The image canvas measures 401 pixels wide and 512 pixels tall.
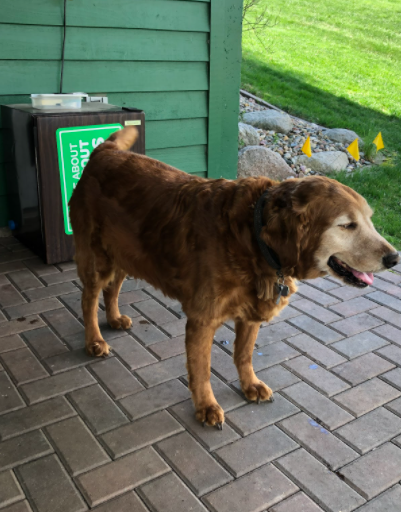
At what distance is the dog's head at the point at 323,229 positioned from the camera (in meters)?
2.17

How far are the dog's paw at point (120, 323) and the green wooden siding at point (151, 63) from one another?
2012 mm

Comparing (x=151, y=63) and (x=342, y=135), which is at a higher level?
(x=151, y=63)

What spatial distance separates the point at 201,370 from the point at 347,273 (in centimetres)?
86

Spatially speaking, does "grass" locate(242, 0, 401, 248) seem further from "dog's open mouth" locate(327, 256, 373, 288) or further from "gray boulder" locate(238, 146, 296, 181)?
"dog's open mouth" locate(327, 256, 373, 288)

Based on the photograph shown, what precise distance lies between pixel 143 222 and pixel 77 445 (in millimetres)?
1146

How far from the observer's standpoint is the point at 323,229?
2.19 m

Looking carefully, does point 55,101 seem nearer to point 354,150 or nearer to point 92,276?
point 92,276

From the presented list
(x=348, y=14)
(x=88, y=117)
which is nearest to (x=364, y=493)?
(x=88, y=117)

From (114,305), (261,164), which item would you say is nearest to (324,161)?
(261,164)

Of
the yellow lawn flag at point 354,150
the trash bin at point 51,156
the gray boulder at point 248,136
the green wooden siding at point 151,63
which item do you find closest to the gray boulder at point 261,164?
the gray boulder at point 248,136

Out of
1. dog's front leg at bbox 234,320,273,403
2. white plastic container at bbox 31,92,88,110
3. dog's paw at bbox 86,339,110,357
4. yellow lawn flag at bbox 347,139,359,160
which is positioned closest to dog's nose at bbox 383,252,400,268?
dog's front leg at bbox 234,320,273,403

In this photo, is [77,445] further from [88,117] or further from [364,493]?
[88,117]

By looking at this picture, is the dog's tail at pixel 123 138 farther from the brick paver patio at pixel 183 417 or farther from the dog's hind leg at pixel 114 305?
the brick paver patio at pixel 183 417

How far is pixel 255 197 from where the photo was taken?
7.79 ft
